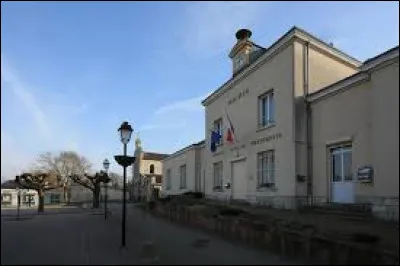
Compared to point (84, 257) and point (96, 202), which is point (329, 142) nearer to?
point (84, 257)

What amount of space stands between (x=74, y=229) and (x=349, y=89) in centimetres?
1147

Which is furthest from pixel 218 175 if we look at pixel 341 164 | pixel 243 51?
pixel 341 164

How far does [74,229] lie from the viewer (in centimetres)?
1950

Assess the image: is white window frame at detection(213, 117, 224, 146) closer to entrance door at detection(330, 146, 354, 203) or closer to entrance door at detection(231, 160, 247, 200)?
entrance door at detection(231, 160, 247, 200)

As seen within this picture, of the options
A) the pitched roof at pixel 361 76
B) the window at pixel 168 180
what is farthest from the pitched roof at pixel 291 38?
the window at pixel 168 180

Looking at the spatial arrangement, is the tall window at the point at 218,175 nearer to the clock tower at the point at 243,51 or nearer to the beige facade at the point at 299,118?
the beige facade at the point at 299,118

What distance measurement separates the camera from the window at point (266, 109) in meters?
24.3

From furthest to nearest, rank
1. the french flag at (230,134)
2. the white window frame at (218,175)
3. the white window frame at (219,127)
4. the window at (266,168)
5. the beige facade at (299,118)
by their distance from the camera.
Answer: the white window frame at (218,175)
the white window frame at (219,127)
the french flag at (230,134)
the window at (266,168)
the beige facade at (299,118)

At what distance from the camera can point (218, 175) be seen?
105 ft

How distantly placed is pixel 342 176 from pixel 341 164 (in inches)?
18.4

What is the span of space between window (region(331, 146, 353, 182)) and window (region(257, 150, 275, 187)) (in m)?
4.08

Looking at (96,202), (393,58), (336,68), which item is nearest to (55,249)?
(393,58)

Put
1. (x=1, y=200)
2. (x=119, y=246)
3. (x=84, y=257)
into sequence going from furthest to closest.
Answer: (x=119, y=246), (x=84, y=257), (x=1, y=200)

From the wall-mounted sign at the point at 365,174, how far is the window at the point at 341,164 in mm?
1147
